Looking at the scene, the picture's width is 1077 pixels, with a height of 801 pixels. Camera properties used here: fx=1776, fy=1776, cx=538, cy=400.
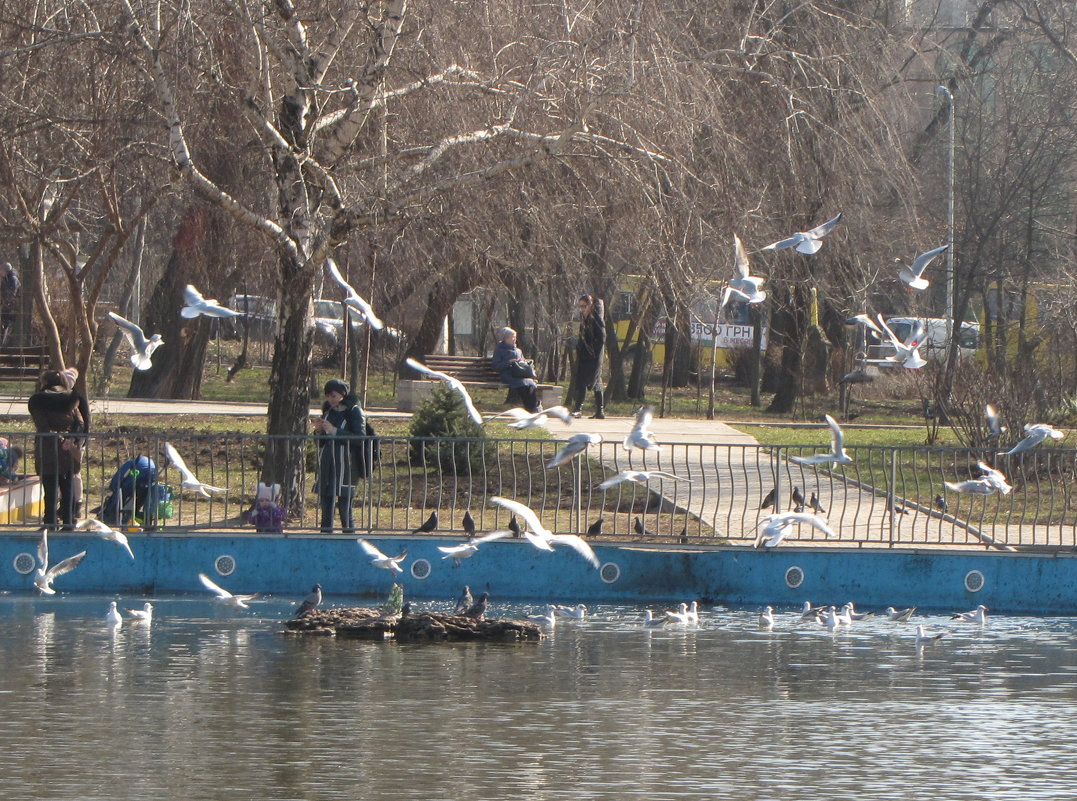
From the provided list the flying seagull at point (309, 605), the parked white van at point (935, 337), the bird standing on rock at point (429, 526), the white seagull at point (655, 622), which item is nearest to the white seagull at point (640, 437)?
the white seagull at point (655, 622)

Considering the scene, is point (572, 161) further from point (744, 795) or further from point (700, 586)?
point (744, 795)

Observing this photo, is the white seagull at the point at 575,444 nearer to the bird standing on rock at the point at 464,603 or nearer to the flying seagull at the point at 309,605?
the bird standing on rock at the point at 464,603

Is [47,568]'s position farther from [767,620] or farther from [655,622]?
[767,620]

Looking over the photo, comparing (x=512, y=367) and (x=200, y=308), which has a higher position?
(x=512, y=367)

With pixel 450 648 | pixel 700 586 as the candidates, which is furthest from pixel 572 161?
pixel 450 648

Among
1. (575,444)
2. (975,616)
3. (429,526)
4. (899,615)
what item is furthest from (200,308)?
(975,616)

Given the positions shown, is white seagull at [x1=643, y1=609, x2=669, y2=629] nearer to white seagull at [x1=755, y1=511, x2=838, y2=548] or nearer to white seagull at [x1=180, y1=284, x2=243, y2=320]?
white seagull at [x1=755, y1=511, x2=838, y2=548]

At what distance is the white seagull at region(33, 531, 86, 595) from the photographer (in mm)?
14336

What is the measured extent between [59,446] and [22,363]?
15542mm

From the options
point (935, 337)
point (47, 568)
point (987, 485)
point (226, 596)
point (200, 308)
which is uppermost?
point (935, 337)

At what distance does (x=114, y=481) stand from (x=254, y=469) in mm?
5116

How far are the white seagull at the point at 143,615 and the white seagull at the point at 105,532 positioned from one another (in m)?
0.62

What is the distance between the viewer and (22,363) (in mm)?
30844

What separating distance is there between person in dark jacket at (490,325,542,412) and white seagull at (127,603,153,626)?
1255 cm
